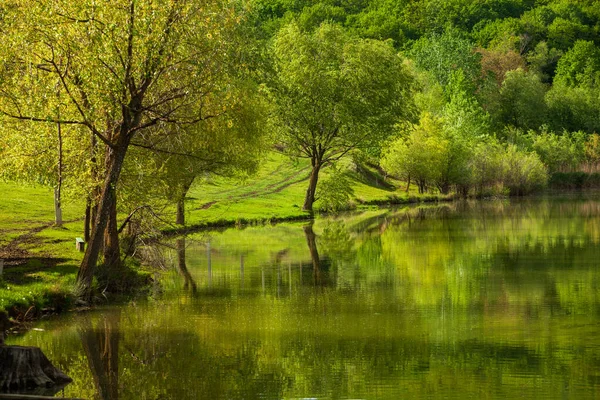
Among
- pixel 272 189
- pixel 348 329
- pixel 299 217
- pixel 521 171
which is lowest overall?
pixel 348 329

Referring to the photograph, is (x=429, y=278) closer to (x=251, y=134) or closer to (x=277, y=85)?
(x=251, y=134)

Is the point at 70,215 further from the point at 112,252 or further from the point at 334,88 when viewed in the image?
the point at 112,252

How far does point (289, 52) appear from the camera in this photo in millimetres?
89688

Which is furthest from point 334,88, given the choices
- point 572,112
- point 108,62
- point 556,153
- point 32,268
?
point 572,112

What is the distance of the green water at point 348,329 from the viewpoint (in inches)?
922

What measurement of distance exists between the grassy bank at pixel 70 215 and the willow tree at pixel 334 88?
5.98 meters

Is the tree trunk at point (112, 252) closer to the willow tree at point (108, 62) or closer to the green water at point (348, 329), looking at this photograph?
the green water at point (348, 329)

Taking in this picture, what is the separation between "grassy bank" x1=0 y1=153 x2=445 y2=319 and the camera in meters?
33.6

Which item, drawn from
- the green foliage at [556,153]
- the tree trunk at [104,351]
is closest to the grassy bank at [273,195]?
the green foliage at [556,153]

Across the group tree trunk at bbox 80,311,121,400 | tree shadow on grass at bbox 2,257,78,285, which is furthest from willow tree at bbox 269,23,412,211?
tree trunk at bbox 80,311,121,400

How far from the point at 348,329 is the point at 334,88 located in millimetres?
59031

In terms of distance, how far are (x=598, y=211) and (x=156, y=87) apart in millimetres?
64965

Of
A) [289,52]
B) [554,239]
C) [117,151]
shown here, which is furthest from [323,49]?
[117,151]

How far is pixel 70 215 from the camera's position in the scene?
226 feet
